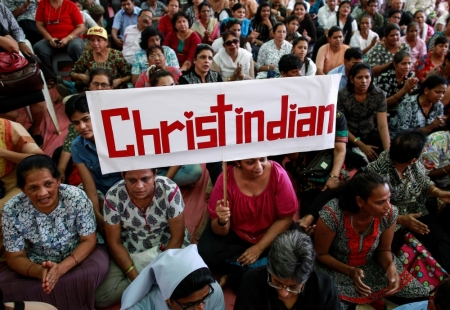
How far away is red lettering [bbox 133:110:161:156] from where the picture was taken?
1.82 meters

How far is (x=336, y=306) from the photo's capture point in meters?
1.89

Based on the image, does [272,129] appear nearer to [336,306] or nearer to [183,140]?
[183,140]

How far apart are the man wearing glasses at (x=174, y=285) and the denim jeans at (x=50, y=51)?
13.8 ft

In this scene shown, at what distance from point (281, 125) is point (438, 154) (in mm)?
2120

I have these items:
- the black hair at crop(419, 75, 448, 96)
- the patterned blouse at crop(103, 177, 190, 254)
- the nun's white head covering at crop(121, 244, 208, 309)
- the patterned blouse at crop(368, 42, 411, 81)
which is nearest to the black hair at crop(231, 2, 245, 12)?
the patterned blouse at crop(368, 42, 411, 81)

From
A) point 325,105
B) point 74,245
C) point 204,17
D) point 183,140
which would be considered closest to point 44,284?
point 74,245

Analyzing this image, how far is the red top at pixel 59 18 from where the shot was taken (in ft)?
17.0

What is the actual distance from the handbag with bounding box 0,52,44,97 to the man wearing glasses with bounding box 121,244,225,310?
2.74 meters

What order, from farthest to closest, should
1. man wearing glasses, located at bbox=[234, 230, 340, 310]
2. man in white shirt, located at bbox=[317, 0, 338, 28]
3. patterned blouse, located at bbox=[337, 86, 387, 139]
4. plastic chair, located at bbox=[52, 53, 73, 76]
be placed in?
man in white shirt, located at bbox=[317, 0, 338, 28], plastic chair, located at bbox=[52, 53, 73, 76], patterned blouse, located at bbox=[337, 86, 387, 139], man wearing glasses, located at bbox=[234, 230, 340, 310]

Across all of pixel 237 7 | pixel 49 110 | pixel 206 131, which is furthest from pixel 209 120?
pixel 237 7

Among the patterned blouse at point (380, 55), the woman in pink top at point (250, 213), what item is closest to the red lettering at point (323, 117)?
the woman in pink top at point (250, 213)

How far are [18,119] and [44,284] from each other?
301 cm

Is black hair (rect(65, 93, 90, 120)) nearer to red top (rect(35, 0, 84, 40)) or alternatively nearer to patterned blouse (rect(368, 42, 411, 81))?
red top (rect(35, 0, 84, 40))

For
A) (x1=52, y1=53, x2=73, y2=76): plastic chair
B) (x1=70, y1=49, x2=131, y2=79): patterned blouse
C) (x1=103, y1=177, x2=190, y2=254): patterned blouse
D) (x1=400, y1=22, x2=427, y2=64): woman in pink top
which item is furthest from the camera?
(x1=400, y1=22, x2=427, y2=64): woman in pink top
